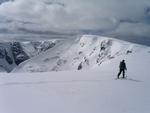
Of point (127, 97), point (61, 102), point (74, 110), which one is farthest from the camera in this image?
point (127, 97)

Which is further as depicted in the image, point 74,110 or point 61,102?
point 61,102

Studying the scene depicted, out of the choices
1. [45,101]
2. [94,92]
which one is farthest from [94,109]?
[94,92]

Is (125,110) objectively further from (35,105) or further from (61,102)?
(35,105)

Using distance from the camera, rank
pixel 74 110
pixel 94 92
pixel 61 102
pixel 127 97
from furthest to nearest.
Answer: pixel 94 92, pixel 127 97, pixel 61 102, pixel 74 110

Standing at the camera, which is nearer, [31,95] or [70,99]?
[70,99]

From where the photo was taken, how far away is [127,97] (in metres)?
13.7

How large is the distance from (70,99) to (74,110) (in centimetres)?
204

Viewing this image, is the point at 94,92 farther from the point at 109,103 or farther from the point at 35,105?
the point at 35,105

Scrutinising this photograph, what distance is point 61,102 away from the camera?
40.2 feet

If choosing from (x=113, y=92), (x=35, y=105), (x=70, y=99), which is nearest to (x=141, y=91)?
(x=113, y=92)

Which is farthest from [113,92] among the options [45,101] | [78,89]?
[45,101]

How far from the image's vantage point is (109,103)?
1231cm

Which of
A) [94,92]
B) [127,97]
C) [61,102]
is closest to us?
[61,102]

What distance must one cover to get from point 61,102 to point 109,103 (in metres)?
2.46
